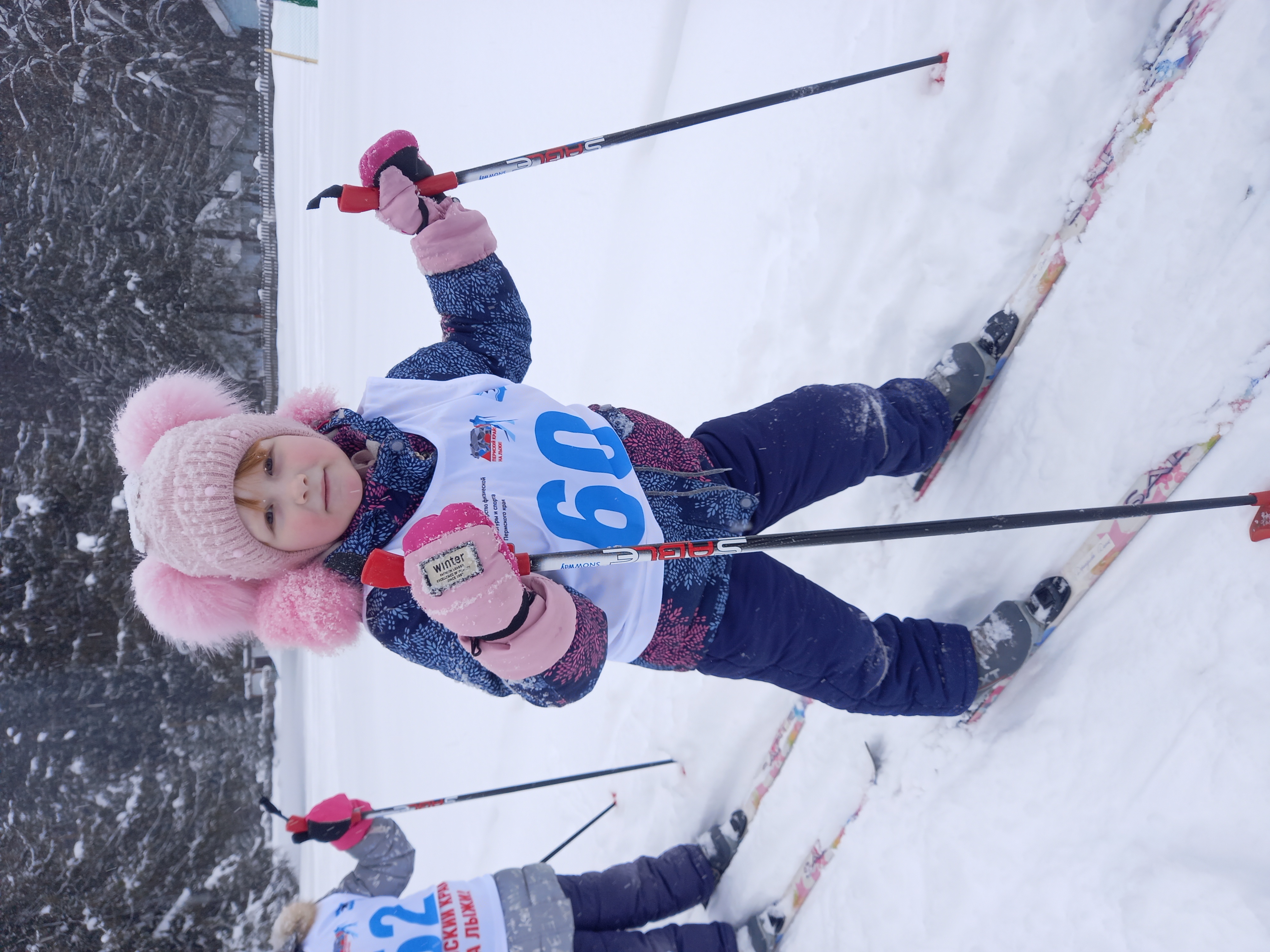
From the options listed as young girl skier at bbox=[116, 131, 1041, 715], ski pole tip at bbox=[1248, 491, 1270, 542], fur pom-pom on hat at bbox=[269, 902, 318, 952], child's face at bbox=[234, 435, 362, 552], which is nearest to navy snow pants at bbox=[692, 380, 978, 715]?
young girl skier at bbox=[116, 131, 1041, 715]

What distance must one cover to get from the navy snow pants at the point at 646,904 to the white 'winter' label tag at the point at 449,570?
4.41 feet

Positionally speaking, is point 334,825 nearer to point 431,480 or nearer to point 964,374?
point 431,480

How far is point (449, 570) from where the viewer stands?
724 mm

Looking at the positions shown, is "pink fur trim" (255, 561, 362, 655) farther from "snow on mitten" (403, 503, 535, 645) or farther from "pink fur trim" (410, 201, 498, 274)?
"pink fur trim" (410, 201, 498, 274)

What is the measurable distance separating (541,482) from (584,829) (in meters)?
1.51

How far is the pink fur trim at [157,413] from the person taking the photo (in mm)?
911

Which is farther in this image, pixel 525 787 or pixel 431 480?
pixel 525 787

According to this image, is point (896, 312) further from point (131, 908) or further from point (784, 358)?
point (131, 908)

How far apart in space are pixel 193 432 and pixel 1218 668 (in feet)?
4.73

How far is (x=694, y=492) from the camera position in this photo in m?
1.07

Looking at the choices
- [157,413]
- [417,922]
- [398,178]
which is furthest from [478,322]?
[417,922]

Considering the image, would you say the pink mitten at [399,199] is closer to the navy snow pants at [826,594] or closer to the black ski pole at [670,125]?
the black ski pole at [670,125]

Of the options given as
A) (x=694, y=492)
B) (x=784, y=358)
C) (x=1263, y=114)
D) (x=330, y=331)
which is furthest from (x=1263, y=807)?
(x=330, y=331)

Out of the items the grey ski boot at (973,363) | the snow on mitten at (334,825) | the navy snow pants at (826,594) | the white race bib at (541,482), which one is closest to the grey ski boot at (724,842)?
the navy snow pants at (826,594)
